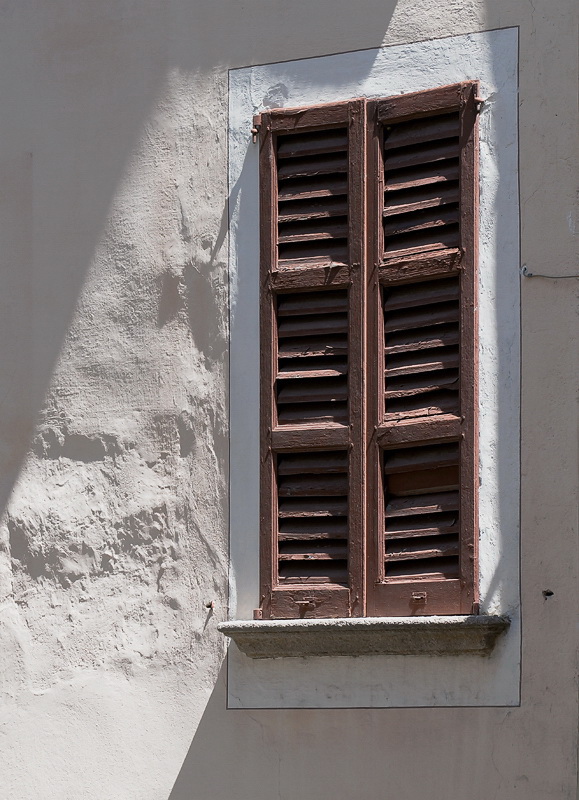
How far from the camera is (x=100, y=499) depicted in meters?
8.34

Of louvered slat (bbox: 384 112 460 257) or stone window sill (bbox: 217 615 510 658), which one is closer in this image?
stone window sill (bbox: 217 615 510 658)

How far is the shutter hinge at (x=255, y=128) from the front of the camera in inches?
327

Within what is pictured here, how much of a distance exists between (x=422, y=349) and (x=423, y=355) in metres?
0.03

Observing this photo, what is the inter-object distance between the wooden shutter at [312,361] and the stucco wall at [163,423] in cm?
24

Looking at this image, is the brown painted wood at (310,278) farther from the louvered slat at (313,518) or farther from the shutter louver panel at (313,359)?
the louvered slat at (313,518)

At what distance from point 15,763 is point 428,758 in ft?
6.01

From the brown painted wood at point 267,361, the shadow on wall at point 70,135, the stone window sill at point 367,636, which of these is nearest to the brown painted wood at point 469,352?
the stone window sill at point 367,636

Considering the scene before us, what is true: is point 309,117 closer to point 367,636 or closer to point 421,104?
point 421,104

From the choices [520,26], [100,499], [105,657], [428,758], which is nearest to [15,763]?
[105,657]

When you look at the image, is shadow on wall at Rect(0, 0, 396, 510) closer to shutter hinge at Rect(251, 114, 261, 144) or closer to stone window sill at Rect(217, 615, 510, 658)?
shutter hinge at Rect(251, 114, 261, 144)

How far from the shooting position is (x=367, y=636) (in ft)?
24.9

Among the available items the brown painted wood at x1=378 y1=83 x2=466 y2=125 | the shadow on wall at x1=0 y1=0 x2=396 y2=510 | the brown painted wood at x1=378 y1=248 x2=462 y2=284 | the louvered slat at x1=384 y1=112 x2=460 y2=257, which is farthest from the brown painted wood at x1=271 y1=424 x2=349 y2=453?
the brown painted wood at x1=378 y1=83 x2=466 y2=125

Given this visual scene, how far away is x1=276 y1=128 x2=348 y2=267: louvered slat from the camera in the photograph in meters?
8.11

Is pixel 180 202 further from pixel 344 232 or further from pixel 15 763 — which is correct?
pixel 15 763
